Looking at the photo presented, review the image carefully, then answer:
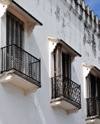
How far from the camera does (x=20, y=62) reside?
13938 mm

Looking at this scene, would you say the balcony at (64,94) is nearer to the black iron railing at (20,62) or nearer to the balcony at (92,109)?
the black iron railing at (20,62)

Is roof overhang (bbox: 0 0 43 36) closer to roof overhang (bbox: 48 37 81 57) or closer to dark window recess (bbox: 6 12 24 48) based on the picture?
dark window recess (bbox: 6 12 24 48)

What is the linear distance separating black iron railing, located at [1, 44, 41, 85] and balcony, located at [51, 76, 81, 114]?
137 centimetres

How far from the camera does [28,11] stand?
15648mm

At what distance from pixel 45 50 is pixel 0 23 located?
9.52 feet

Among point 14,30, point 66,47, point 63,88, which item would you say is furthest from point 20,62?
point 66,47

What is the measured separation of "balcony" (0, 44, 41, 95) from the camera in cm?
1323

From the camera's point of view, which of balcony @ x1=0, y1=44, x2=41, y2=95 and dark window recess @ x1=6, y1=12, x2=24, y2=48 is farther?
dark window recess @ x1=6, y1=12, x2=24, y2=48

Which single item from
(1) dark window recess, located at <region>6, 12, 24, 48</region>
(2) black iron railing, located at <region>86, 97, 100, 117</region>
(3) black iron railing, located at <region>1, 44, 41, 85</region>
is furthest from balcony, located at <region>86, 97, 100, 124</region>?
(1) dark window recess, located at <region>6, 12, 24, 48</region>

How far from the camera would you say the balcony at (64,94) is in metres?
15.7

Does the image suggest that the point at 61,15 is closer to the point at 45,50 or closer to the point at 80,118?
the point at 45,50

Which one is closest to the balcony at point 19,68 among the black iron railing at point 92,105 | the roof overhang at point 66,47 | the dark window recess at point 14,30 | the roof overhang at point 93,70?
the dark window recess at point 14,30

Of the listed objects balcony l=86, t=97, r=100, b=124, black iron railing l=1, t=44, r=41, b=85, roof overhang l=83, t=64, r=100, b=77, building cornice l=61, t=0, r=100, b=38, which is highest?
building cornice l=61, t=0, r=100, b=38

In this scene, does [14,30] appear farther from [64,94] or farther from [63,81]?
[64,94]
